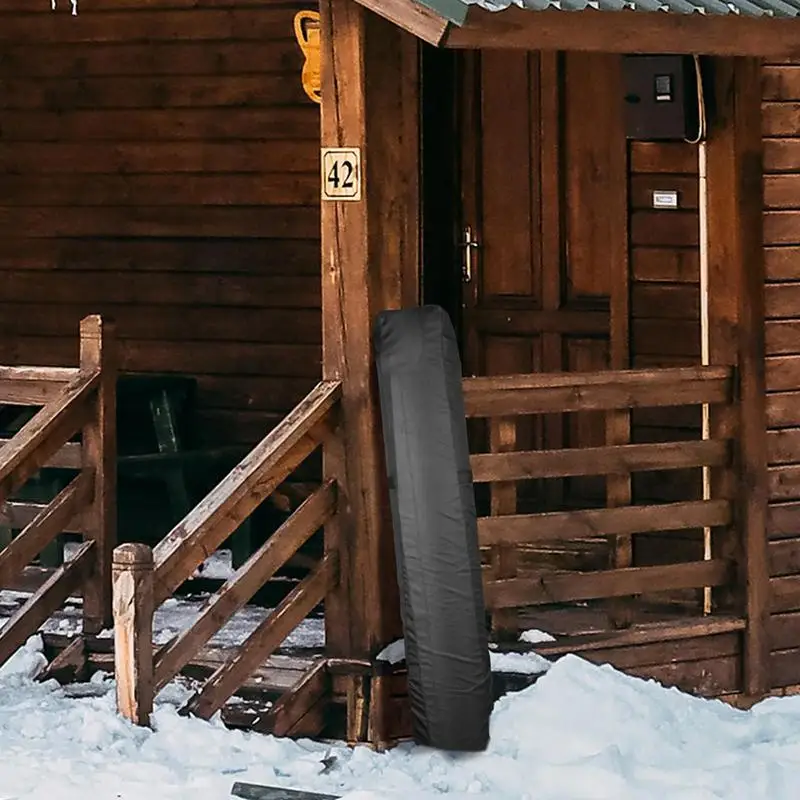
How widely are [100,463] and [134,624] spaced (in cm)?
126

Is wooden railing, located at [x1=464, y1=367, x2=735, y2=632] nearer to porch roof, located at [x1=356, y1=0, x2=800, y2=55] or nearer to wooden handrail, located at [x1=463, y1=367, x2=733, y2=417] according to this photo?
wooden handrail, located at [x1=463, y1=367, x2=733, y2=417]

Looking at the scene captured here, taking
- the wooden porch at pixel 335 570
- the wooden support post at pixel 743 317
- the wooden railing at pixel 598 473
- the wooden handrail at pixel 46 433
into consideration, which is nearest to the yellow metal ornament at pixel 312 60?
the wooden porch at pixel 335 570

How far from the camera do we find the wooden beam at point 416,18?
19.5ft

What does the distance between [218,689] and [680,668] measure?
5.97 ft

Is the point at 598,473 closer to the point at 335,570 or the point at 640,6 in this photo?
the point at 335,570

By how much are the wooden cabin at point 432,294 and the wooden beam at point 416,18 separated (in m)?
0.02

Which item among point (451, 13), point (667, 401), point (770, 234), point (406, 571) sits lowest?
point (406, 571)

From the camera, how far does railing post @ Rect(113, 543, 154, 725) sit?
612 cm

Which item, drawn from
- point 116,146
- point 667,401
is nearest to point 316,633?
point 667,401

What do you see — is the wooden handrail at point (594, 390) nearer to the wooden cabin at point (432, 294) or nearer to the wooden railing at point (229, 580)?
the wooden cabin at point (432, 294)

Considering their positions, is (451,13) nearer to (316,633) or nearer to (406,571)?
(406,571)

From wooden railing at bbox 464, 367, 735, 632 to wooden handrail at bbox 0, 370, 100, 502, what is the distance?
55.5 inches

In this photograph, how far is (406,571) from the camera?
650cm

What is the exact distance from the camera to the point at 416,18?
5.97 meters
